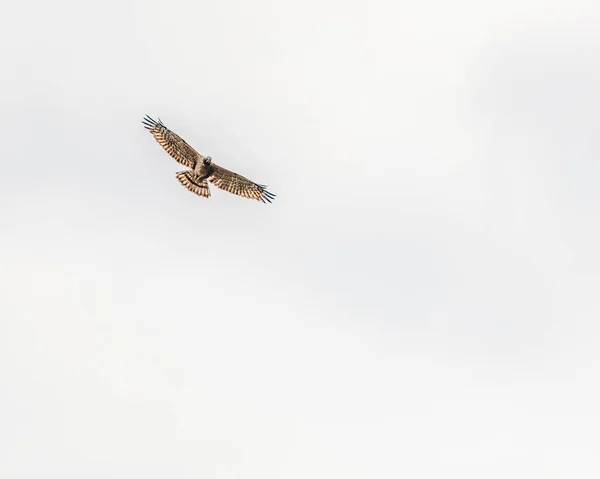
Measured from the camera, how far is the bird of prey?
405 ft

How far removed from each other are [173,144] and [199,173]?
2.37 m

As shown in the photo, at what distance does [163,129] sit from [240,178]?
564 cm

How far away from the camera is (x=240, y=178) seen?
409 ft

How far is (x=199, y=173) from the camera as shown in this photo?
12394 cm

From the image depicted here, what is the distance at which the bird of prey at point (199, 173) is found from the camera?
123562mm

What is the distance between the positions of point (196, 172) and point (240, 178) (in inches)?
110

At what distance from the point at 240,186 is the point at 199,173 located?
307 centimetres

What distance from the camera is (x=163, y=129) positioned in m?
124

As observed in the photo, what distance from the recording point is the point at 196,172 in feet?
407

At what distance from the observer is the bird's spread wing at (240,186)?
124688mm

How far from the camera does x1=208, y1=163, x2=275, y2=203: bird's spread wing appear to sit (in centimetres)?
12469

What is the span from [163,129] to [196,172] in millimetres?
3304

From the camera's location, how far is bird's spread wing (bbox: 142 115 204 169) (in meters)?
124

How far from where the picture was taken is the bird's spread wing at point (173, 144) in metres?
124
